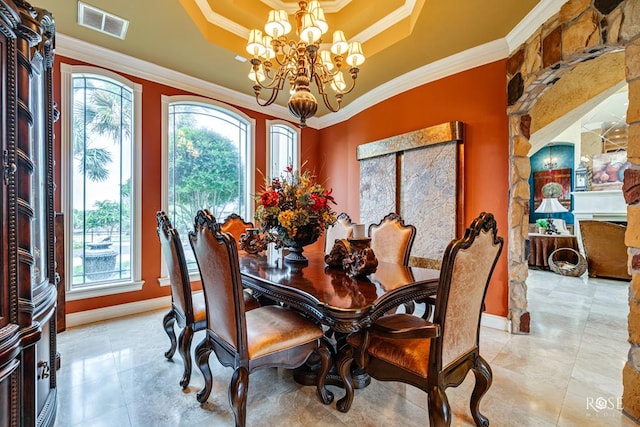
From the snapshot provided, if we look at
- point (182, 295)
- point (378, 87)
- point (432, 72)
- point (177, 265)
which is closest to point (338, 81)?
point (432, 72)

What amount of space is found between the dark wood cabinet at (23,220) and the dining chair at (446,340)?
4.58 ft

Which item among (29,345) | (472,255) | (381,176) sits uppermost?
(381,176)

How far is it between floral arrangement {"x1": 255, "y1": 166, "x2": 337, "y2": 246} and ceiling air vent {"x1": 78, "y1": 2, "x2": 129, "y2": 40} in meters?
2.17

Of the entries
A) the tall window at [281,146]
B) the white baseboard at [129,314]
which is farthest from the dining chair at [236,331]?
the tall window at [281,146]

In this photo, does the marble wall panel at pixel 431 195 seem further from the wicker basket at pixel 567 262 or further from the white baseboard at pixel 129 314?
the wicker basket at pixel 567 262

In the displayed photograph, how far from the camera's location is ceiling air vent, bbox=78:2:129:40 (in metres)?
2.46

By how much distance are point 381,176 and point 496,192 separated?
145 centimetres

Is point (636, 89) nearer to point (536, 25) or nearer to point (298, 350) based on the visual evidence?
point (536, 25)

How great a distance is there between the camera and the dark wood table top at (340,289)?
1305 millimetres

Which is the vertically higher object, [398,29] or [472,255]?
[398,29]

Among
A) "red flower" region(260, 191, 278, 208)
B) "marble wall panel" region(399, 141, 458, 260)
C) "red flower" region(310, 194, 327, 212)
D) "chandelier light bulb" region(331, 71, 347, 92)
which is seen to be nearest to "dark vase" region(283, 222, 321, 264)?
"red flower" region(310, 194, 327, 212)

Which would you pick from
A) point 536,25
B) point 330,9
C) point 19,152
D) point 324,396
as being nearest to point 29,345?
point 19,152

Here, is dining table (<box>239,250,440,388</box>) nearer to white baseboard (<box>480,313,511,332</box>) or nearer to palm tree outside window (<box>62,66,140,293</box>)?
white baseboard (<box>480,313,511,332</box>)

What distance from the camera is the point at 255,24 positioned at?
10.1 ft
